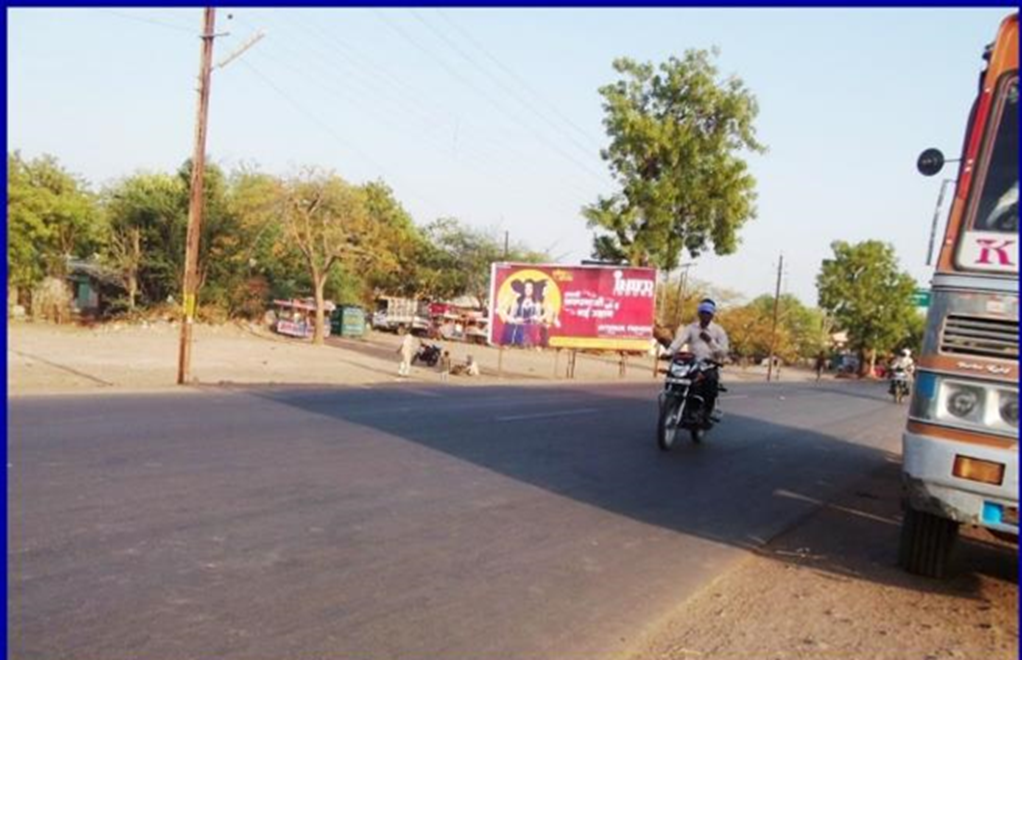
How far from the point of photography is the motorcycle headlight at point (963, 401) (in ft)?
15.1

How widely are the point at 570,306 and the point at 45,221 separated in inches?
980

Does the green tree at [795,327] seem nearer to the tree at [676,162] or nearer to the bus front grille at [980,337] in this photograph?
the tree at [676,162]

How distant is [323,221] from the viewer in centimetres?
3784

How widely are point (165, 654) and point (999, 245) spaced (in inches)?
177

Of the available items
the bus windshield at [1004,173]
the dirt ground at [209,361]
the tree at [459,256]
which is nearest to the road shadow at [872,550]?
the bus windshield at [1004,173]

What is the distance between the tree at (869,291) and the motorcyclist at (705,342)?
73.1m

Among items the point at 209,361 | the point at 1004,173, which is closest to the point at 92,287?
the point at 209,361

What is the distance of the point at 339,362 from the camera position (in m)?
30.6

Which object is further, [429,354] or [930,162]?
[429,354]

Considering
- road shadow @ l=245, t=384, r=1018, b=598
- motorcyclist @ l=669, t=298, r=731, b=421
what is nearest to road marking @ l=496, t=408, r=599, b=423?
road shadow @ l=245, t=384, r=1018, b=598

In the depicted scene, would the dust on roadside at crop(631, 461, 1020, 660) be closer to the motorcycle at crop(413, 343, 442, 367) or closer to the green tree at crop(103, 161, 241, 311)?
the motorcycle at crop(413, 343, 442, 367)

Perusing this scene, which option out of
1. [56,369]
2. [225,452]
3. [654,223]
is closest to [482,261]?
[654,223]

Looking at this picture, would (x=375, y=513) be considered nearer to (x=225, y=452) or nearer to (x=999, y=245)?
(x=225, y=452)

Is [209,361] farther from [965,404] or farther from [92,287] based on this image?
[965,404]
